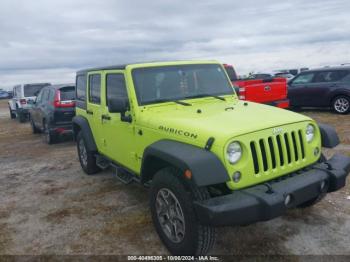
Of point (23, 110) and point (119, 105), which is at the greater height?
point (119, 105)

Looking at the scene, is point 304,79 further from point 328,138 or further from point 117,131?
point 117,131

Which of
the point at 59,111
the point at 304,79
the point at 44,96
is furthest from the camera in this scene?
the point at 304,79

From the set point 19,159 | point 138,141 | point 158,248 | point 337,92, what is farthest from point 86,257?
point 337,92

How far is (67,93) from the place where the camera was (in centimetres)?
997

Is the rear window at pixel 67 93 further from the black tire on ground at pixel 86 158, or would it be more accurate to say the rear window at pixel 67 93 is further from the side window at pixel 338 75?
the side window at pixel 338 75

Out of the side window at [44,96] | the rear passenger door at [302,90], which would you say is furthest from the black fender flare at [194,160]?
the rear passenger door at [302,90]

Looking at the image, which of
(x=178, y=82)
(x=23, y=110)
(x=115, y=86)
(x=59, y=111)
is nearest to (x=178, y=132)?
(x=178, y=82)

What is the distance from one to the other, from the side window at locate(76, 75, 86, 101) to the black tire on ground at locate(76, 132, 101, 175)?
70 cm

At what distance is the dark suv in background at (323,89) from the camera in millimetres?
12242

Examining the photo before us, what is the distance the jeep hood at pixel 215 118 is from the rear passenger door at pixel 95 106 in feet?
5.16

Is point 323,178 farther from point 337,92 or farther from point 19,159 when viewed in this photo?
point 337,92

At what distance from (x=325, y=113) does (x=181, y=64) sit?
964 cm

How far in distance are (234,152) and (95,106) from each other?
10.5 ft

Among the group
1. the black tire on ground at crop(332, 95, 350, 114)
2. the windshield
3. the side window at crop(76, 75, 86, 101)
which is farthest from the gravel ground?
the black tire on ground at crop(332, 95, 350, 114)
